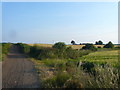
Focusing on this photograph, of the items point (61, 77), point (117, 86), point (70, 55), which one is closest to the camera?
point (117, 86)

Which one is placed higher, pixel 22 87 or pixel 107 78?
pixel 107 78

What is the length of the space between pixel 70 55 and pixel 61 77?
22.8m

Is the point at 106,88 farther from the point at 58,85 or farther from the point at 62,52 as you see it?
the point at 62,52

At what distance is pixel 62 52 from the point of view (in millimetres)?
30031

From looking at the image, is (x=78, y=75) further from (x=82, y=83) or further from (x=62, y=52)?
(x=62, y=52)

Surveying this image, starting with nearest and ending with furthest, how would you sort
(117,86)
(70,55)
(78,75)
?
(117,86) < (78,75) < (70,55)

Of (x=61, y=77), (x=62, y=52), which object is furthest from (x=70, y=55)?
(x=61, y=77)

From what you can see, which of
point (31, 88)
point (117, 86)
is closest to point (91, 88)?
point (117, 86)

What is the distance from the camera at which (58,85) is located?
821cm

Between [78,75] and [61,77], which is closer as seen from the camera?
[78,75]

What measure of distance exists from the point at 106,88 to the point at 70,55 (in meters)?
24.4

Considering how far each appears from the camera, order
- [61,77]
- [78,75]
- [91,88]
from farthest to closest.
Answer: [61,77], [78,75], [91,88]

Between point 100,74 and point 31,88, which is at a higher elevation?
point 100,74

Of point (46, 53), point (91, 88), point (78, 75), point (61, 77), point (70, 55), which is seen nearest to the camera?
point (91, 88)
